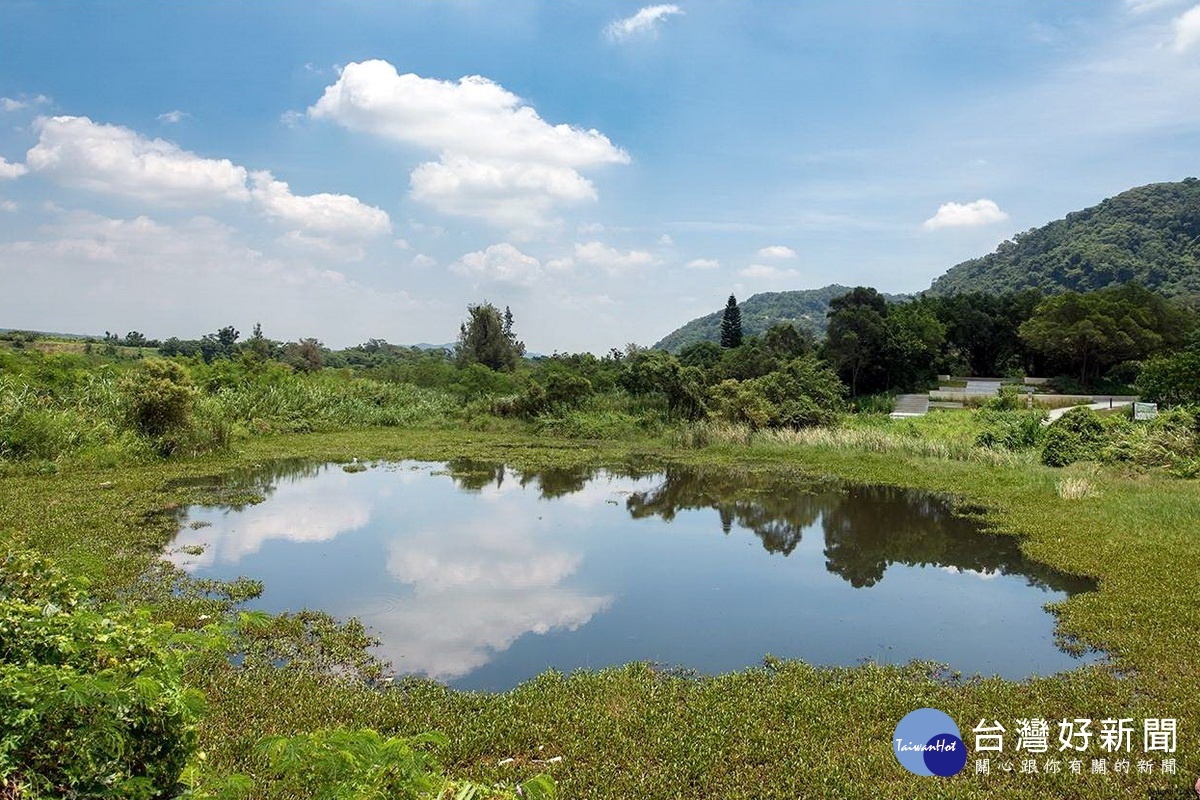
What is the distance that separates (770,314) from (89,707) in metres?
135

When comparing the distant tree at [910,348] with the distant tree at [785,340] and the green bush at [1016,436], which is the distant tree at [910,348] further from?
the green bush at [1016,436]


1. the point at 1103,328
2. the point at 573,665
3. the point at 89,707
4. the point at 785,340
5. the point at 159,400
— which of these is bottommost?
the point at 573,665

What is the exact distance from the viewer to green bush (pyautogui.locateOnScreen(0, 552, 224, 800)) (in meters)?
2.23

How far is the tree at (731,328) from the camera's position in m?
51.4

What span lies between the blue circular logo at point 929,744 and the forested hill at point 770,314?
102038 millimetres

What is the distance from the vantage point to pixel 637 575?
990 centimetres

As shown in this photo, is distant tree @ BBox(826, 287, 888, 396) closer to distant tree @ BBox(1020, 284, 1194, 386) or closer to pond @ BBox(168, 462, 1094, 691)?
distant tree @ BBox(1020, 284, 1194, 386)

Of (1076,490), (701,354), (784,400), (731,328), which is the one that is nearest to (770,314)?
(731,328)

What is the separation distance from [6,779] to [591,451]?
20171 millimetres

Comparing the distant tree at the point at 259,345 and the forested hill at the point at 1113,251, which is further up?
the forested hill at the point at 1113,251

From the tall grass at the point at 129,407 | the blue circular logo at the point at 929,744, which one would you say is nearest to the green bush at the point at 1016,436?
the blue circular logo at the point at 929,744

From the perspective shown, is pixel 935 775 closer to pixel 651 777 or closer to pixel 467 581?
pixel 651 777

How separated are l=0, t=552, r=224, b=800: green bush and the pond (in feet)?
13.6

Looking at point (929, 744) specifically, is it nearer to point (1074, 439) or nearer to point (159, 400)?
point (1074, 439)
